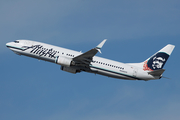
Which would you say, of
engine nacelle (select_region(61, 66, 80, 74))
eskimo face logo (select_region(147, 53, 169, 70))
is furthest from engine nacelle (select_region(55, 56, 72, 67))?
eskimo face logo (select_region(147, 53, 169, 70))

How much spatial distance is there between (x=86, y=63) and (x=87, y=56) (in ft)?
6.32

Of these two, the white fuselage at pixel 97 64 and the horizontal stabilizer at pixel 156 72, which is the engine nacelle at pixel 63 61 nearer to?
the white fuselage at pixel 97 64

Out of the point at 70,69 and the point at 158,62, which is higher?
the point at 158,62

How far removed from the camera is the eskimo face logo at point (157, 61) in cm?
5556

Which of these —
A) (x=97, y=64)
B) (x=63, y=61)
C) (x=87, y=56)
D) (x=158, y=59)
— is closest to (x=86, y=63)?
(x=87, y=56)

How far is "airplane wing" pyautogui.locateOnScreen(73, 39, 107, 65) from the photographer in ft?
159

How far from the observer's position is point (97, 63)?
53.1 metres

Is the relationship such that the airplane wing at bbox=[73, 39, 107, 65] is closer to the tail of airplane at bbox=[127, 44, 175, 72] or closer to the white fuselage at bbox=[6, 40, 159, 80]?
the white fuselage at bbox=[6, 40, 159, 80]

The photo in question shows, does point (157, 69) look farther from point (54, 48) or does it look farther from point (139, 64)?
point (54, 48)

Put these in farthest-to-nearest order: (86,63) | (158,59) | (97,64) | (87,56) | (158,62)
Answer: (158,59)
(158,62)
(97,64)
(86,63)
(87,56)

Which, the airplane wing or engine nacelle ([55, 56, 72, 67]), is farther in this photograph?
engine nacelle ([55, 56, 72, 67])

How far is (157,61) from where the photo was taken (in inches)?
2207

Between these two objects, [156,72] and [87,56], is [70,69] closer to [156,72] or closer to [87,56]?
[87,56]

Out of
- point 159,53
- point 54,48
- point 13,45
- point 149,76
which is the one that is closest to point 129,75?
point 149,76
